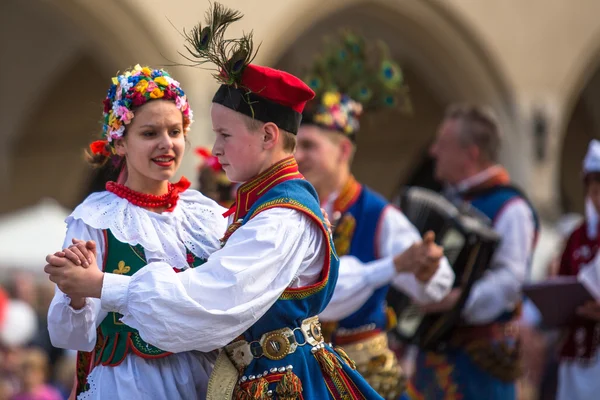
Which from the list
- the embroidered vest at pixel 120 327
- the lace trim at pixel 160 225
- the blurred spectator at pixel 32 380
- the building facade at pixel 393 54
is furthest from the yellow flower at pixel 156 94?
the building facade at pixel 393 54

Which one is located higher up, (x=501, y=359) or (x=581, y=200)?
(x=581, y=200)

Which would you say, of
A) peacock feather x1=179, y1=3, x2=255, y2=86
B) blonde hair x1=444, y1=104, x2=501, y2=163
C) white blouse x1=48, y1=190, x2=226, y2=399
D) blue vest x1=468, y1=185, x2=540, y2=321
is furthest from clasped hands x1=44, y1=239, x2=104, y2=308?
blonde hair x1=444, y1=104, x2=501, y2=163

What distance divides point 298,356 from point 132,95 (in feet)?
3.38

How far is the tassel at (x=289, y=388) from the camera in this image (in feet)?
10.8

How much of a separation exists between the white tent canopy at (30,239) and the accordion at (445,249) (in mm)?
4112

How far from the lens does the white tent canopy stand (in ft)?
30.8

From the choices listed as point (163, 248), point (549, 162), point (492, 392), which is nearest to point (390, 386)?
point (492, 392)

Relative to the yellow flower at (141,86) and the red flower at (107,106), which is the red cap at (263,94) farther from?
the red flower at (107,106)

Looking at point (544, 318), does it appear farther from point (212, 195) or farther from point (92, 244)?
point (92, 244)

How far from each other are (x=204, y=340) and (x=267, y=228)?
380 millimetres

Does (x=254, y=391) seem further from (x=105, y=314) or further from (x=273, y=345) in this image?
(x=105, y=314)

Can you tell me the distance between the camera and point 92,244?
3221 mm

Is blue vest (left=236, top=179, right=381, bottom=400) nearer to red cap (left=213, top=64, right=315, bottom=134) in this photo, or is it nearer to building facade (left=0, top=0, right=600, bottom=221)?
red cap (left=213, top=64, right=315, bottom=134)

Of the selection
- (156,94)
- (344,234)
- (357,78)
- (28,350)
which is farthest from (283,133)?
(28,350)
